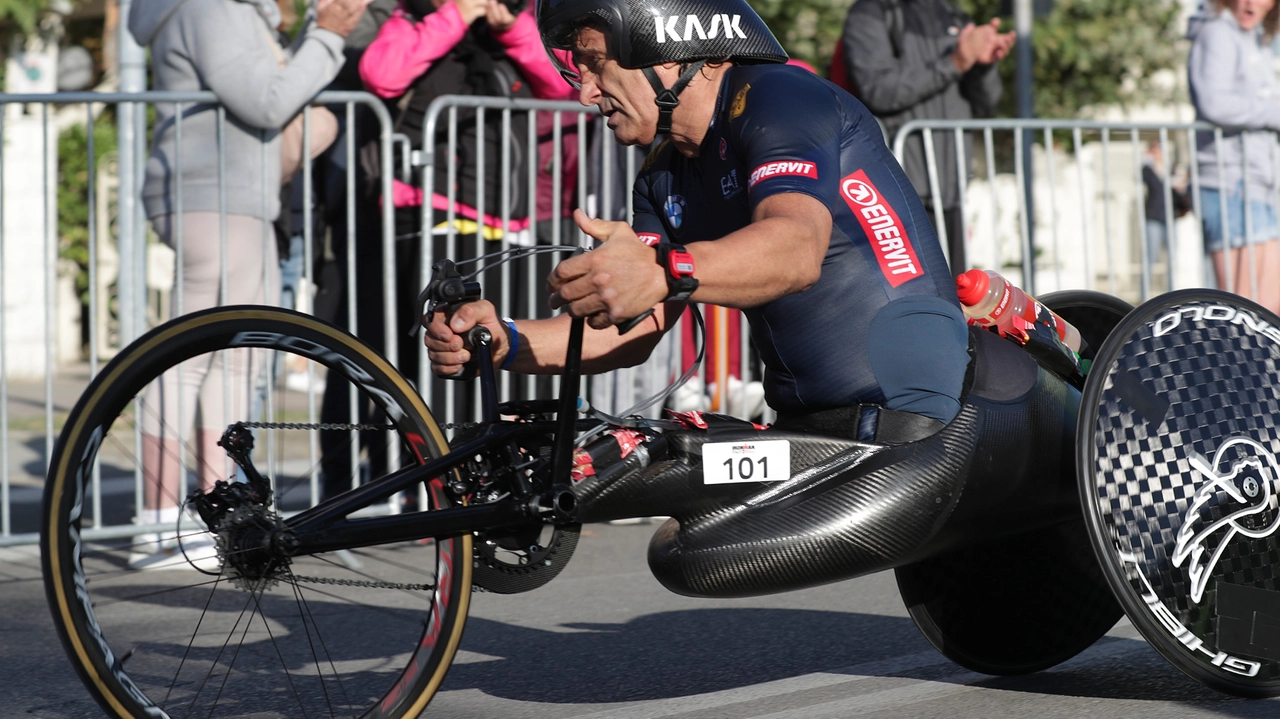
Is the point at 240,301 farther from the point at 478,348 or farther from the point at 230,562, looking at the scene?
the point at 230,562

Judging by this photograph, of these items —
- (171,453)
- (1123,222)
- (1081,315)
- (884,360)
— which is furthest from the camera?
(1123,222)

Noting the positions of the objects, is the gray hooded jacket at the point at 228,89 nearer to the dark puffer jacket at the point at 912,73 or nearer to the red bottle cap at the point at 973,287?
the dark puffer jacket at the point at 912,73

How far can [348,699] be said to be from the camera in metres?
3.55

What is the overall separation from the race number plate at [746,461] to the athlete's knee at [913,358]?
0.25m

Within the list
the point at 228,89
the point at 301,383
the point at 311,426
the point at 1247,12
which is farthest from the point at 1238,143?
the point at 311,426

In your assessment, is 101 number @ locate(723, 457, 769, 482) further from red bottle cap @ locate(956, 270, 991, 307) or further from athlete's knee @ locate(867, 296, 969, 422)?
red bottle cap @ locate(956, 270, 991, 307)

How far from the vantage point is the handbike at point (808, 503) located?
287cm

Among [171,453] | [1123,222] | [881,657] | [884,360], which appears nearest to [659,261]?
[884,360]

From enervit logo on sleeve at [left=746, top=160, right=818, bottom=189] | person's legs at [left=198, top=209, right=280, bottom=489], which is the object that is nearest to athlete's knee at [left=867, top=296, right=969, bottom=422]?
enervit logo on sleeve at [left=746, top=160, right=818, bottom=189]

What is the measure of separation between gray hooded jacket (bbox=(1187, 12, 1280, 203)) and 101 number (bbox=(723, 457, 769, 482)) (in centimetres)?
537

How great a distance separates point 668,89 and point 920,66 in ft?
13.8

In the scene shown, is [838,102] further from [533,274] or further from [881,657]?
[533,274]

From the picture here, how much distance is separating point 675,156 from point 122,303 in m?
3.10

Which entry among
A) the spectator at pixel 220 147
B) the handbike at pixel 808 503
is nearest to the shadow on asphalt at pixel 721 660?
the handbike at pixel 808 503
